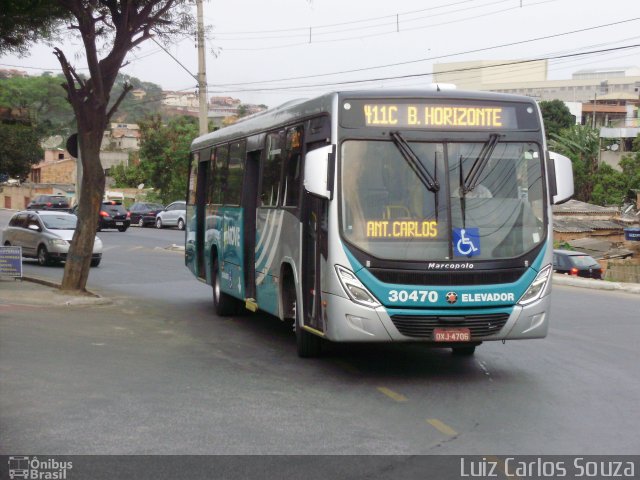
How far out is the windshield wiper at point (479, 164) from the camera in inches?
401

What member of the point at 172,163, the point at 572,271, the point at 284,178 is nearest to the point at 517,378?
the point at 284,178

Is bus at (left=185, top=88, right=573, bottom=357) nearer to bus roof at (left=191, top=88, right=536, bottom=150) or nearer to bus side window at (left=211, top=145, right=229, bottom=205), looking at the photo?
bus roof at (left=191, top=88, right=536, bottom=150)

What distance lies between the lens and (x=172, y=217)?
55125 millimetres

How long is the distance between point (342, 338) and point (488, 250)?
1766 millimetres

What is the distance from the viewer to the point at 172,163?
6956cm

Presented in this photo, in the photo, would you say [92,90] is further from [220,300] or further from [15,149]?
[15,149]

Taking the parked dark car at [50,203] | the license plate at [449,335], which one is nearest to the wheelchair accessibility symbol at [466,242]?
the license plate at [449,335]

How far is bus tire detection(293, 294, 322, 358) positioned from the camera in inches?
458

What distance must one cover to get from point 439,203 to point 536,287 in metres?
1.37

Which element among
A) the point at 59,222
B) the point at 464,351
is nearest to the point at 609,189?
the point at 59,222

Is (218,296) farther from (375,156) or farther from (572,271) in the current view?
(572,271)

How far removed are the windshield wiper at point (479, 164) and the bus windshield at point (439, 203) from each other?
1 cm

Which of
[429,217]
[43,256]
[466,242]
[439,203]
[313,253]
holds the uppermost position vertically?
[439,203]

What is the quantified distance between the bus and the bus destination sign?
1 cm
